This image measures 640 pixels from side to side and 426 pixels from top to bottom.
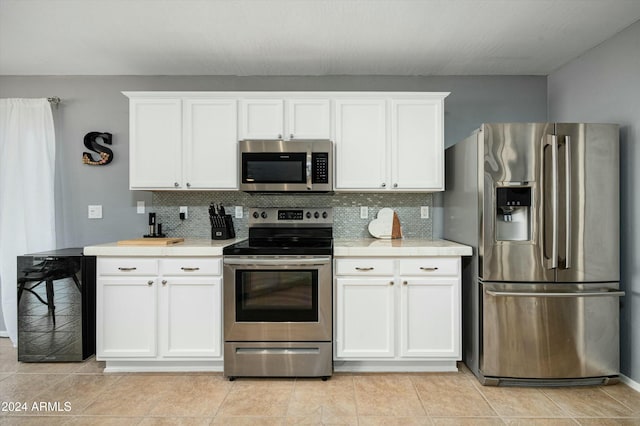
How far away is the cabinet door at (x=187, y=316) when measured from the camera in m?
2.44

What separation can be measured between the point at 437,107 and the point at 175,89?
2.39m

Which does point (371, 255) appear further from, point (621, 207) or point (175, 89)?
point (175, 89)

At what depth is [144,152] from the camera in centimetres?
282

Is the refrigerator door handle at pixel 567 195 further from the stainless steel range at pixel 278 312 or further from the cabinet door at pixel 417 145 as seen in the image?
the stainless steel range at pixel 278 312

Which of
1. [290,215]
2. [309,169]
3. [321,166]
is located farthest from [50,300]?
[321,166]

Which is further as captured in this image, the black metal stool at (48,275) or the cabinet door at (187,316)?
the black metal stool at (48,275)

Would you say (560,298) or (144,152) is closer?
(560,298)

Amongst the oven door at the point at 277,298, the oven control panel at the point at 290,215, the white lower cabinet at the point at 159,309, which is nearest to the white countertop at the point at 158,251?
the white lower cabinet at the point at 159,309

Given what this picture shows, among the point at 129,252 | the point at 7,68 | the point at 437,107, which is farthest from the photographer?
the point at 7,68

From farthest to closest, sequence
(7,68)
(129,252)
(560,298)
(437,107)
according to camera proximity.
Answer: (7,68) < (437,107) < (129,252) < (560,298)

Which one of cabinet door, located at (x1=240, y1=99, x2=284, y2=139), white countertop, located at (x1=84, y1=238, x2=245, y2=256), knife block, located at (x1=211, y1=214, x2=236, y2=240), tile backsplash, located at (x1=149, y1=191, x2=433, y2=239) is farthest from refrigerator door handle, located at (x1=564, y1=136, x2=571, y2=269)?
knife block, located at (x1=211, y1=214, x2=236, y2=240)

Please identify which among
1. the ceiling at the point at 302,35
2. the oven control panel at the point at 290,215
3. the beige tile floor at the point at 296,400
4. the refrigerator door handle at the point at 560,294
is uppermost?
the ceiling at the point at 302,35

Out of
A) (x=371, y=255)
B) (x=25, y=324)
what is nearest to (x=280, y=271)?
(x=371, y=255)

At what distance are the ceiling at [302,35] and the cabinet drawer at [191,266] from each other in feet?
5.42
